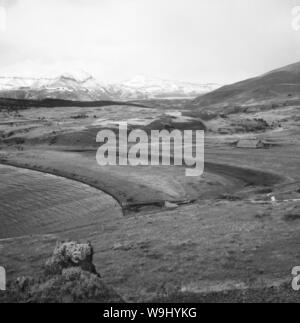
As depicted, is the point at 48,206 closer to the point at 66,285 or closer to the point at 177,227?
the point at 177,227

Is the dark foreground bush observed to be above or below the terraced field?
above

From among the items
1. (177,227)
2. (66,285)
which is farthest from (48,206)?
(66,285)

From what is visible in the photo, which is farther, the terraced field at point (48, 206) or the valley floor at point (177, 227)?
the terraced field at point (48, 206)

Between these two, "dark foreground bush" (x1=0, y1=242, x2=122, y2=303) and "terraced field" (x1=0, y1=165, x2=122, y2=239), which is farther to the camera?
"terraced field" (x1=0, y1=165, x2=122, y2=239)

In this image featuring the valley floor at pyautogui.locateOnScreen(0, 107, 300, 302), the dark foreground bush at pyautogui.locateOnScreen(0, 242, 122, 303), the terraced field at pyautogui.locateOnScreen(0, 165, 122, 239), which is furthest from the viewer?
the terraced field at pyautogui.locateOnScreen(0, 165, 122, 239)

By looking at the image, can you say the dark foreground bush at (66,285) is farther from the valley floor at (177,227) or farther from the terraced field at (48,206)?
the terraced field at (48,206)

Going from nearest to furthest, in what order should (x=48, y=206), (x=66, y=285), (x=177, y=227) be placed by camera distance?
(x=66, y=285) < (x=177, y=227) < (x=48, y=206)

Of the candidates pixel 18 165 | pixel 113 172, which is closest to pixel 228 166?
pixel 113 172

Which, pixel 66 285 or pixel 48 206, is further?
pixel 48 206

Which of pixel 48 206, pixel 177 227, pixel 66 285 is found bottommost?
pixel 48 206

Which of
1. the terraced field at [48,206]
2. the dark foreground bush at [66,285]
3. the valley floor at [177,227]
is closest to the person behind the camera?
the dark foreground bush at [66,285]

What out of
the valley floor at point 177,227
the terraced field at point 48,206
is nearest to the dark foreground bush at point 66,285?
the valley floor at point 177,227

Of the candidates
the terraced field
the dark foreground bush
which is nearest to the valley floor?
the terraced field

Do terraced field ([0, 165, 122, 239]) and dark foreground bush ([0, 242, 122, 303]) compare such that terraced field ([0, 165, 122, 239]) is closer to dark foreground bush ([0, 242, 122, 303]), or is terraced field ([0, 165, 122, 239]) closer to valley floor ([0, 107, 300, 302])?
valley floor ([0, 107, 300, 302])
